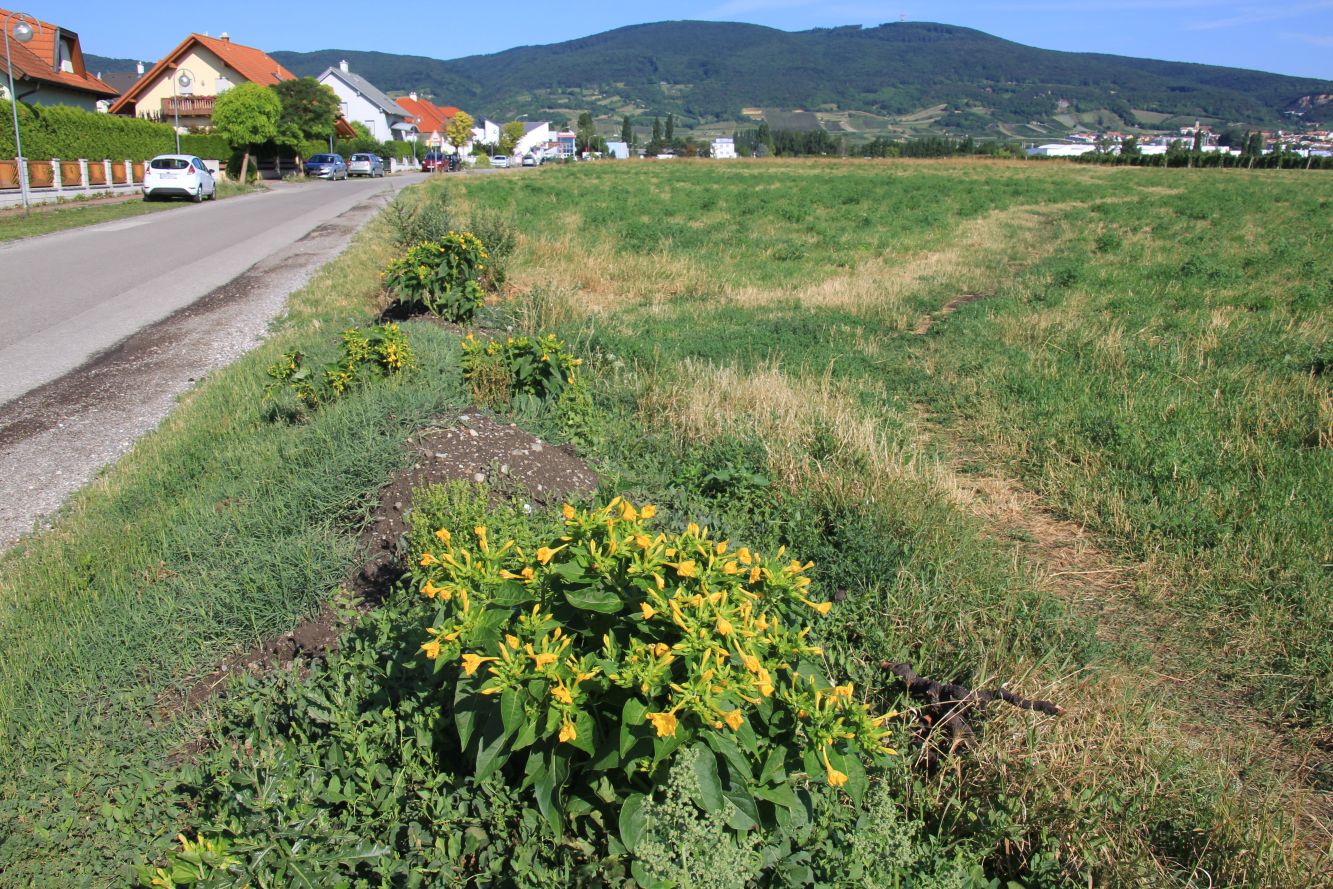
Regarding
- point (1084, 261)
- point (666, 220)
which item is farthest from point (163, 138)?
point (1084, 261)

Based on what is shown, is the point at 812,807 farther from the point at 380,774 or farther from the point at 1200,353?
the point at 1200,353

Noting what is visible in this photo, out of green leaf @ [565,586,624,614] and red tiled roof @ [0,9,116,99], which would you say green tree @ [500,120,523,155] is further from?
green leaf @ [565,586,624,614]

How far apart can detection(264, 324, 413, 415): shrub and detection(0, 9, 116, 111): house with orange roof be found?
36.3 metres

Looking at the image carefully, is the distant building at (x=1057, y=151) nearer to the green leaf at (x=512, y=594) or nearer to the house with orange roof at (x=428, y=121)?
the house with orange roof at (x=428, y=121)

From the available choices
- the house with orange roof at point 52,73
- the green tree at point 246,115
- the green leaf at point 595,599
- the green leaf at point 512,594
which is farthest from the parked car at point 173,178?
the green leaf at point 595,599

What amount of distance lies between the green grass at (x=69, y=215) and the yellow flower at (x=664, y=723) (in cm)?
1977

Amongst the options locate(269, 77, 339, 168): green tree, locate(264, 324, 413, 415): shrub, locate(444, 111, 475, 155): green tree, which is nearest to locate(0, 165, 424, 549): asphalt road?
locate(264, 324, 413, 415): shrub

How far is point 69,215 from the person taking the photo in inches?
Answer: 872

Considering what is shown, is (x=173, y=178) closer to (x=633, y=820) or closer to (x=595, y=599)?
(x=595, y=599)

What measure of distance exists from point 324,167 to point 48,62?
12.9m

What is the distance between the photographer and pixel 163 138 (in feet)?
128

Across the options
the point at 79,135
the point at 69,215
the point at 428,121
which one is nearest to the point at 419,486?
the point at 69,215

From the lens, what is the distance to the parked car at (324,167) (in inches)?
1923

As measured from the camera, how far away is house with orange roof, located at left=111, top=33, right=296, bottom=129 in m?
57.0
